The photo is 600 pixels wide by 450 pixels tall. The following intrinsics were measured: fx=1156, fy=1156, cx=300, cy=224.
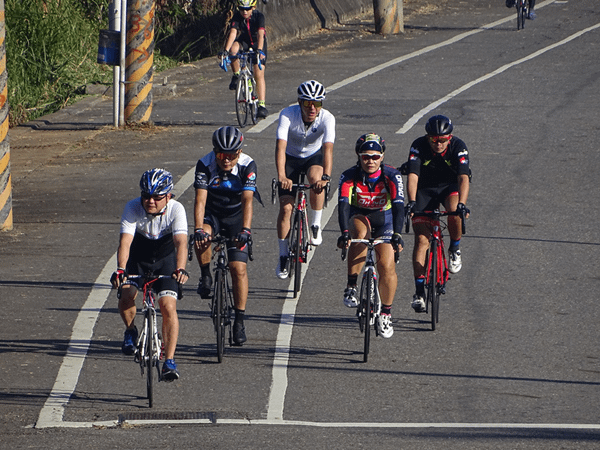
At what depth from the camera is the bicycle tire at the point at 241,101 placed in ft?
65.8

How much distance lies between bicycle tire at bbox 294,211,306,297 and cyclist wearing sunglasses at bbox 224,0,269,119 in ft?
26.1

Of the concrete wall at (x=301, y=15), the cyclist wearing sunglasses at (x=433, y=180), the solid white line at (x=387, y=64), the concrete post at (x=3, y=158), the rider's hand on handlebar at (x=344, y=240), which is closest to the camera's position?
the rider's hand on handlebar at (x=344, y=240)

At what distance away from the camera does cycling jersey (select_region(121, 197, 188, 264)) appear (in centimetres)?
957

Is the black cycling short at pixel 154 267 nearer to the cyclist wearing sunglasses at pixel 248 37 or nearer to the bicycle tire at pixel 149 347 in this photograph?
the bicycle tire at pixel 149 347

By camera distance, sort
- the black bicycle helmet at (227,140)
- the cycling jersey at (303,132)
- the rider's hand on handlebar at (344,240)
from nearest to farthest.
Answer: the rider's hand on handlebar at (344,240)
the black bicycle helmet at (227,140)
the cycling jersey at (303,132)

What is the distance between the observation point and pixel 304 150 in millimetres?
12828

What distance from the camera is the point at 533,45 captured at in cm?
2936

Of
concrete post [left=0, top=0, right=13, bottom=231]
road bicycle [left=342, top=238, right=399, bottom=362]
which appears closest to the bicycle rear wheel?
road bicycle [left=342, top=238, right=399, bottom=362]

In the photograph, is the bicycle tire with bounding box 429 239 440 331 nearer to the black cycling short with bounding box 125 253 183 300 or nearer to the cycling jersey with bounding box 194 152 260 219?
the cycling jersey with bounding box 194 152 260 219

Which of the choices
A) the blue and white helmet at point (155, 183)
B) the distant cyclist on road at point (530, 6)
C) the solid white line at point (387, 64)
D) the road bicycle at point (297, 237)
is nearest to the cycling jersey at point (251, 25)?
the solid white line at point (387, 64)

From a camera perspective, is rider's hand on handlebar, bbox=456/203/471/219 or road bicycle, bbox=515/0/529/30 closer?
rider's hand on handlebar, bbox=456/203/471/219

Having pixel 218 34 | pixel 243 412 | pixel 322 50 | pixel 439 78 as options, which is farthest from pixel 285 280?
pixel 218 34

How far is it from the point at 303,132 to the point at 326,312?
2.05m

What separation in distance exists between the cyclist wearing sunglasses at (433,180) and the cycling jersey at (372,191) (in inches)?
17.7
